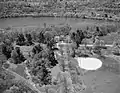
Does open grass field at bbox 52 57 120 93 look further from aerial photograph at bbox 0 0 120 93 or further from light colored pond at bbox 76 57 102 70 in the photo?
light colored pond at bbox 76 57 102 70

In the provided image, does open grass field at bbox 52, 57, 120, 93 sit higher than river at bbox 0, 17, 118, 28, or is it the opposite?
river at bbox 0, 17, 118, 28

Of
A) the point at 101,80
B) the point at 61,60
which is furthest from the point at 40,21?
the point at 101,80

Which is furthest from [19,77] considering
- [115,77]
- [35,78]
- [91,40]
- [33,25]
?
[33,25]

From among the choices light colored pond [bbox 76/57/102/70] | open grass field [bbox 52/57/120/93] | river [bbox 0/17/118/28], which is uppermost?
river [bbox 0/17/118/28]

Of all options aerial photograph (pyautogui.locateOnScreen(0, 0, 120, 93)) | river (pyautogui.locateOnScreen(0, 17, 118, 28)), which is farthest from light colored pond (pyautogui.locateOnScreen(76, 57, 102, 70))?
river (pyautogui.locateOnScreen(0, 17, 118, 28))

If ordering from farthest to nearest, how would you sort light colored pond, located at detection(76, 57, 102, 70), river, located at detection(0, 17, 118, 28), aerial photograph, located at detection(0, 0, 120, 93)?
river, located at detection(0, 17, 118, 28), light colored pond, located at detection(76, 57, 102, 70), aerial photograph, located at detection(0, 0, 120, 93)

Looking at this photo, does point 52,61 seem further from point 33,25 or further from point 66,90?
point 33,25

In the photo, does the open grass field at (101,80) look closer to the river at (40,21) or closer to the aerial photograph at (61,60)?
the aerial photograph at (61,60)

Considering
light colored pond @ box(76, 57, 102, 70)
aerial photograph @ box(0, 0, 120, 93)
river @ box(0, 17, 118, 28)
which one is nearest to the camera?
aerial photograph @ box(0, 0, 120, 93)

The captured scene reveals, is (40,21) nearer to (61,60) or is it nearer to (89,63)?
(61,60)
